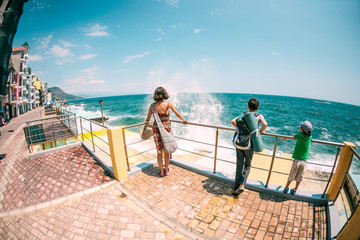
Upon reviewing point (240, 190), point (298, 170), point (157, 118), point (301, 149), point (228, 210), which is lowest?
point (228, 210)

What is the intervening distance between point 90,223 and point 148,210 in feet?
3.43

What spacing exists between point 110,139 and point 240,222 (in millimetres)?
3200

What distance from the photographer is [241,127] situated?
9.60ft

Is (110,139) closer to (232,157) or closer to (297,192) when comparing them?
(297,192)

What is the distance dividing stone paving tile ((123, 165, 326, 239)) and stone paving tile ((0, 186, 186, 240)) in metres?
Answer: 0.37

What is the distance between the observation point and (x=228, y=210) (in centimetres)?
286

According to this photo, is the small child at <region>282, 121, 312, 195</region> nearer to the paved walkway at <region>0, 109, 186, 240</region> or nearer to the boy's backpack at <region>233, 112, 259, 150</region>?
the boy's backpack at <region>233, 112, 259, 150</region>

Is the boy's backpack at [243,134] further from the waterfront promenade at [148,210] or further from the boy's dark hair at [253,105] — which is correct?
the waterfront promenade at [148,210]

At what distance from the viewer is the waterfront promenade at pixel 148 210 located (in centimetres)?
250

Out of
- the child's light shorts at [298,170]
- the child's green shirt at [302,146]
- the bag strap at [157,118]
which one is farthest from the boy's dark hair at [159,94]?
the child's light shorts at [298,170]

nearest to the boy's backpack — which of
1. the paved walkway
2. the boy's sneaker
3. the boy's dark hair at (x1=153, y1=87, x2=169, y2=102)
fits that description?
the boy's sneaker

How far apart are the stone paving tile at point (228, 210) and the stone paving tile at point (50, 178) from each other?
1299 mm

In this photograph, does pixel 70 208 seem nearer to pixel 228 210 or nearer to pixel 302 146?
pixel 228 210

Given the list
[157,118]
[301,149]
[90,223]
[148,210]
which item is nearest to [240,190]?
[301,149]
